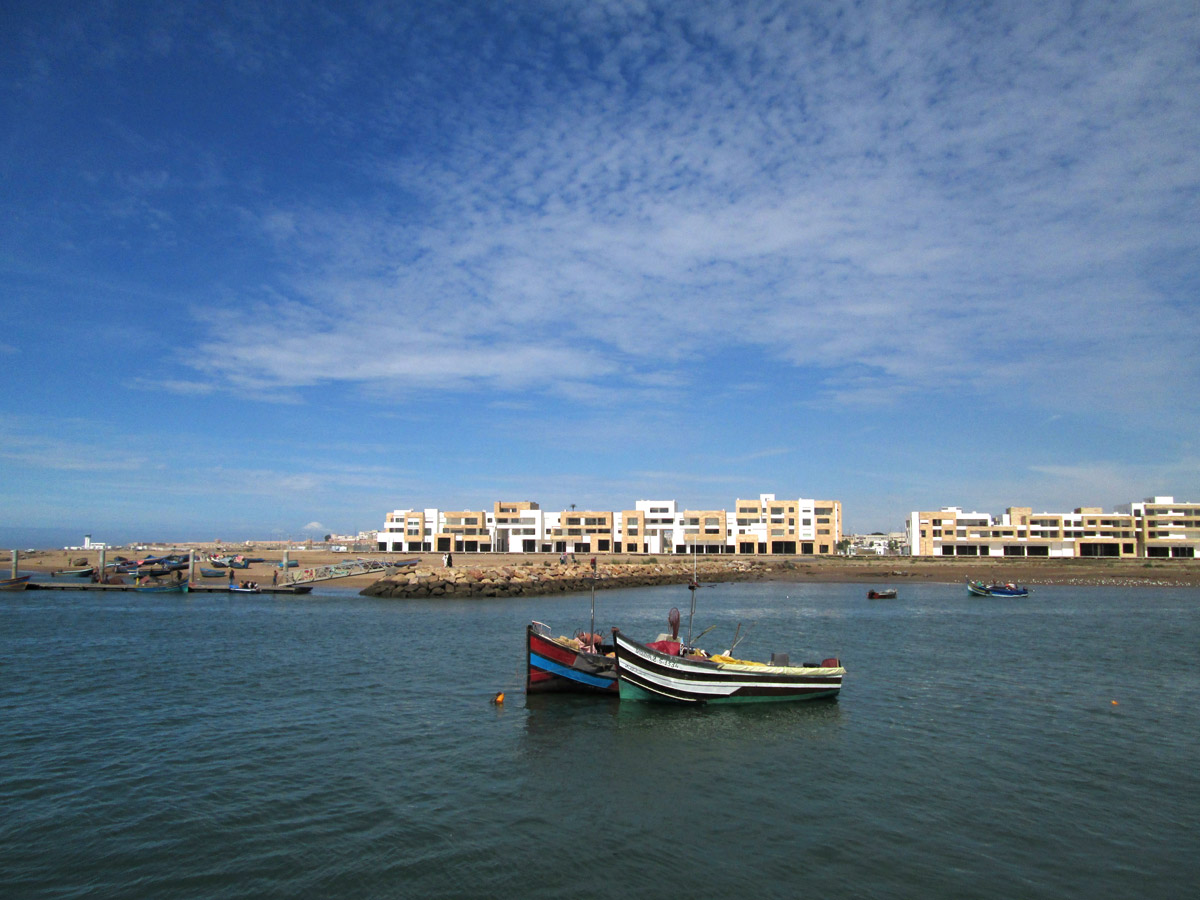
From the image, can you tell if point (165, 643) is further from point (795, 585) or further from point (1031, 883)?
point (795, 585)

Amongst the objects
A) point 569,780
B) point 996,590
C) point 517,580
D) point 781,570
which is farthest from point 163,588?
point 781,570

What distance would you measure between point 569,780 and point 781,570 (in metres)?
103

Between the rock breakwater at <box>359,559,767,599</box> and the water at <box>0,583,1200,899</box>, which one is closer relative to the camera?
the water at <box>0,583,1200,899</box>

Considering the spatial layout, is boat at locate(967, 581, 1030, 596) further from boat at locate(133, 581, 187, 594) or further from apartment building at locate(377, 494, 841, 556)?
boat at locate(133, 581, 187, 594)

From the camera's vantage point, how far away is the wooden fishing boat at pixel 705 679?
86.0 feet

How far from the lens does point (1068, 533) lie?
455 ft

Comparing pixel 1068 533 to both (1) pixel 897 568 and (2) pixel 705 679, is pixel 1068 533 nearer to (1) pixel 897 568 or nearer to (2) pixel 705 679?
(1) pixel 897 568

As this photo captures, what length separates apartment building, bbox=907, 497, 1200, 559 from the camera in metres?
135

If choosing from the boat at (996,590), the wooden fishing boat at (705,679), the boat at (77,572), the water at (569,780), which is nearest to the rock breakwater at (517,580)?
the boat at (996,590)

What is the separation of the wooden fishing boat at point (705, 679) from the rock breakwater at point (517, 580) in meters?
29.5

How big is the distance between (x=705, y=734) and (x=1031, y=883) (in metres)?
11.0

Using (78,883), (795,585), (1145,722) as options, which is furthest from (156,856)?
(795,585)

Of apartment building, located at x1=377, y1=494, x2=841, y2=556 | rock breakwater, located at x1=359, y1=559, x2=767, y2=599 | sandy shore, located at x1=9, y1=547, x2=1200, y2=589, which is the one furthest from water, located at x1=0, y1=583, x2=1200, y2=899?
apartment building, located at x1=377, y1=494, x2=841, y2=556

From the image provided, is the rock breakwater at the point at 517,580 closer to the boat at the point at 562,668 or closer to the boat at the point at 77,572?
the boat at the point at 562,668
